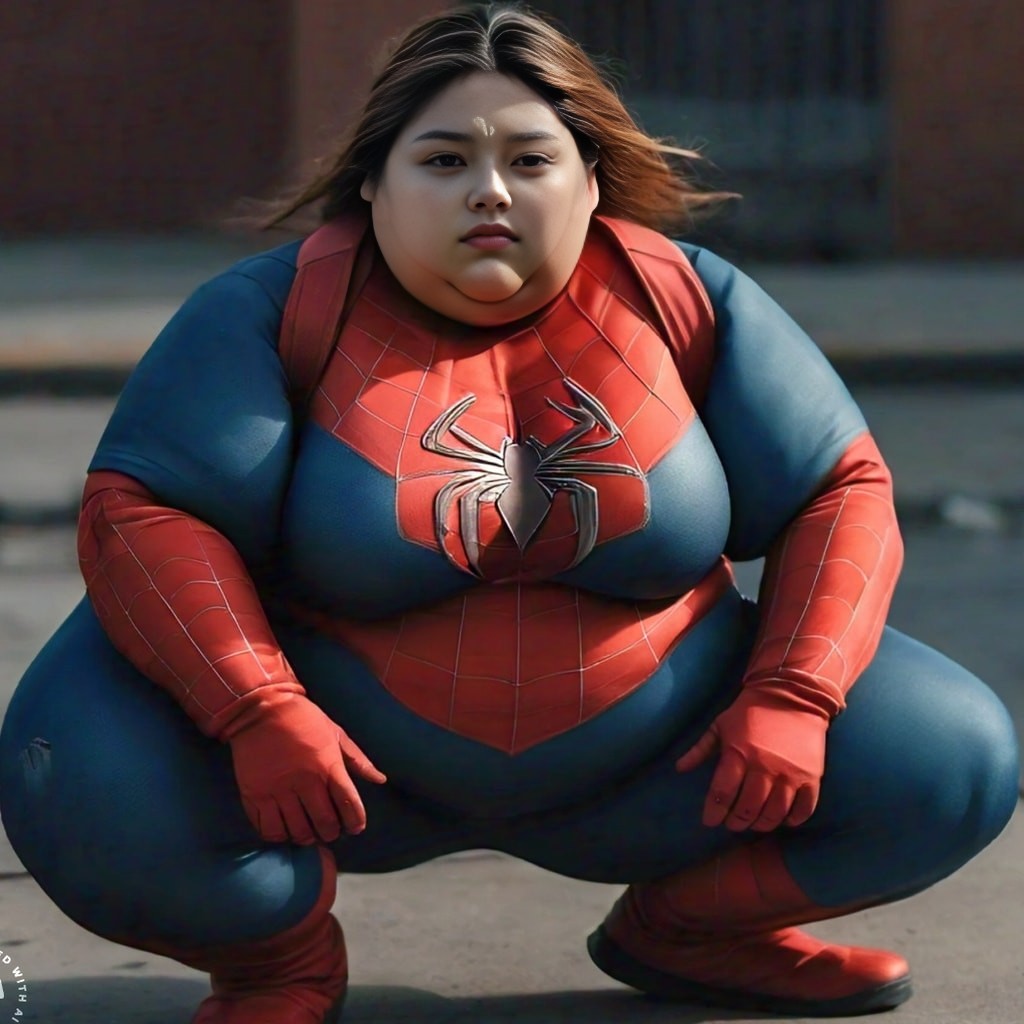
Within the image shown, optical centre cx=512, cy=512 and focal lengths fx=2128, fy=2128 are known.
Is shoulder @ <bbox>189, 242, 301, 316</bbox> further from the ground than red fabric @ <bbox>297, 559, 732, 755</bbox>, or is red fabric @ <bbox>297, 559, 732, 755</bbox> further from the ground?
shoulder @ <bbox>189, 242, 301, 316</bbox>

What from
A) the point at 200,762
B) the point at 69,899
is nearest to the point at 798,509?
the point at 200,762

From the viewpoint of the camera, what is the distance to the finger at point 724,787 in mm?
2670

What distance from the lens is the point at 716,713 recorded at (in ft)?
9.45

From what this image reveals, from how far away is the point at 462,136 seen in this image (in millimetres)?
2768

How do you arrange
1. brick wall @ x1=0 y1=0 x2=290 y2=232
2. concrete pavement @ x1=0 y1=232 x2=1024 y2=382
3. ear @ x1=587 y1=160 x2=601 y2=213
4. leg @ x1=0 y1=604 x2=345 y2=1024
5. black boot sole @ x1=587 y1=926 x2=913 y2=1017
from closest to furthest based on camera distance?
1. leg @ x1=0 y1=604 x2=345 y2=1024
2. ear @ x1=587 y1=160 x2=601 y2=213
3. black boot sole @ x1=587 y1=926 x2=913 y2=1017
4. concrete pavement @ x1=0 y1=232 x2=1024 y2=382
5. brick wall @ x1=0 y1=0 x2=290 y2=232

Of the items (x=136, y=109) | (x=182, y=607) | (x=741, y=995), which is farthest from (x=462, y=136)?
(x=136, y=109)

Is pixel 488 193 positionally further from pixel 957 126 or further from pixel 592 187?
pixel 957 126

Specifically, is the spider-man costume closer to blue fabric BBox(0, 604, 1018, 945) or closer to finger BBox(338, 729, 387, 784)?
blue fabric BBox(0, 604, 1018, 945)

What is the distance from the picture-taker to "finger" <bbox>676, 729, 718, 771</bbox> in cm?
273

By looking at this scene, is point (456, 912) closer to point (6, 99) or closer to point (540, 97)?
point (540, 97)

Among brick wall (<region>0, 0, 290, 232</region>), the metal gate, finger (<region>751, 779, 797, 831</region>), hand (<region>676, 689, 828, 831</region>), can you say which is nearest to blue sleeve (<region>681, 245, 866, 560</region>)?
hand (<region>676, 689, 828, 831</region>)

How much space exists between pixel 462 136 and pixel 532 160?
0.10 meters

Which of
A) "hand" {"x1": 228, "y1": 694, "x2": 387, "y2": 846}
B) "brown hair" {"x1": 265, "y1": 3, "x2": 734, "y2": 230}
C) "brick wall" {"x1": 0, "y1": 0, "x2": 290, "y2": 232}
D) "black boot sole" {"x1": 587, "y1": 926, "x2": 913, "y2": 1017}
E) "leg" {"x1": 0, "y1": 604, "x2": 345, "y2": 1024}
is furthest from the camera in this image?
"brick wall" {"x1": 0, "y1": 0, "x2": 290, "y2": 232}

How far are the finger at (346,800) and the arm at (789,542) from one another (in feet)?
1.42
